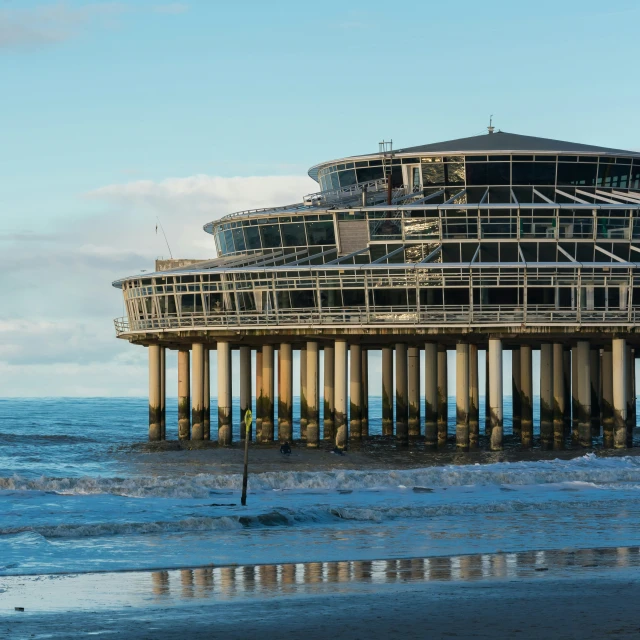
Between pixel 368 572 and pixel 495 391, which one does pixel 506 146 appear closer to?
pixel 495 391

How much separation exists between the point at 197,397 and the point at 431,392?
1146 centimetres

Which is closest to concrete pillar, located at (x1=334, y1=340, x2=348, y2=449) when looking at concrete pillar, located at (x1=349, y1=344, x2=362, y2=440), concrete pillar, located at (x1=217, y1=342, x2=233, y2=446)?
concrete pillar, located at (x1=349, y1=344, x2=362, y2=440)

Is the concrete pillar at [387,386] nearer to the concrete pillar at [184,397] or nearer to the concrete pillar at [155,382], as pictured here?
the concrete pillar at [184,397]

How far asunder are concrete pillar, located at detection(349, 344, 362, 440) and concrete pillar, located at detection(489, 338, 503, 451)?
8522 millimetres

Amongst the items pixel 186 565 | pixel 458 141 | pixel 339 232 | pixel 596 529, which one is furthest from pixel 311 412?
pixel 186 565

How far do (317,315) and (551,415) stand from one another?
13.3 meters

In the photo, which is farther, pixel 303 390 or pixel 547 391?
pixel 303 390

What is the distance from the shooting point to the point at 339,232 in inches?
2474

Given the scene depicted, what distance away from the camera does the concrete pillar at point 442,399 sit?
63688 mm

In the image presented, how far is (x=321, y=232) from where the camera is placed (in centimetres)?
6419

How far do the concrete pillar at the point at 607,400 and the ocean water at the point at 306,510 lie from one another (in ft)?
12.0

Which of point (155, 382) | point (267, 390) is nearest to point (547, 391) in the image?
point (267, 390)

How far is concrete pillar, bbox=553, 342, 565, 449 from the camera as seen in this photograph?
61250 millimetres

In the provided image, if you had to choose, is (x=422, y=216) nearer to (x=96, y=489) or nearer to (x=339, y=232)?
(x=339, y=232)
